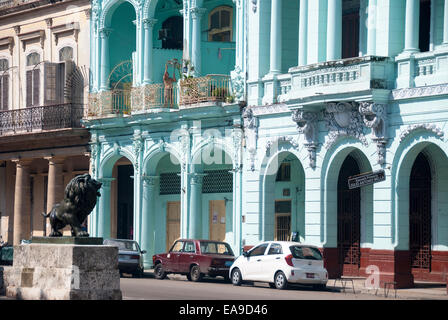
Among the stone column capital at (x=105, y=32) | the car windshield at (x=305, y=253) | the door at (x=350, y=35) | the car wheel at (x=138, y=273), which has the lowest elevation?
the car wheel at (x=138, y=273)

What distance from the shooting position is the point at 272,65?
3316 centimetres

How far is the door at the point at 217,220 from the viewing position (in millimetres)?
37250

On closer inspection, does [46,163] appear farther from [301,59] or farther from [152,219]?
[301,59]

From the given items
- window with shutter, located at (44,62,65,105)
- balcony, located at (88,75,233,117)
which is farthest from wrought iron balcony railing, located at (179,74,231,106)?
window with shutter, located at (44,62,65,105)

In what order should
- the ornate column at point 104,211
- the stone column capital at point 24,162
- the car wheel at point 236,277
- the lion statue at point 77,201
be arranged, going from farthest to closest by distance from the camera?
the stone column capital at point 24,162, the ornate column at point 104,211, the car wheel at point 236,277, the lion statue at point 77,201

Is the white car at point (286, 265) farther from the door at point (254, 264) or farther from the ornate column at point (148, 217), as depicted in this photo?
the ornate column at point (148, 217)

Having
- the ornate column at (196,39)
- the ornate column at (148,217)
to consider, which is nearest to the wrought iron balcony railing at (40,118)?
the ornate column at (148,217)

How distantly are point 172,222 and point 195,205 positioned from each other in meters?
4.04

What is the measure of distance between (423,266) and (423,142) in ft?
13.5

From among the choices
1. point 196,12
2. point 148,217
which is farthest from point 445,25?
point 148,217

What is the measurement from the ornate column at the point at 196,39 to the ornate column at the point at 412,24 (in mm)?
9385

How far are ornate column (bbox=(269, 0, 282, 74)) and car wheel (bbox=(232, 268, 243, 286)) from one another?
665 cm

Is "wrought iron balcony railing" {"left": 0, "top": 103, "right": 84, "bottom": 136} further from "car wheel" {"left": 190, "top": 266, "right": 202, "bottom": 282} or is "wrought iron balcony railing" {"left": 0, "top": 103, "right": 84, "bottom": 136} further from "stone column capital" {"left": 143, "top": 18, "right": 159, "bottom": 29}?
"car wheel" {"left": 190, "top": 266, "right": 202, "bottom": 282}

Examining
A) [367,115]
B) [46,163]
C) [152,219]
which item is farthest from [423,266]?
[46,163]
